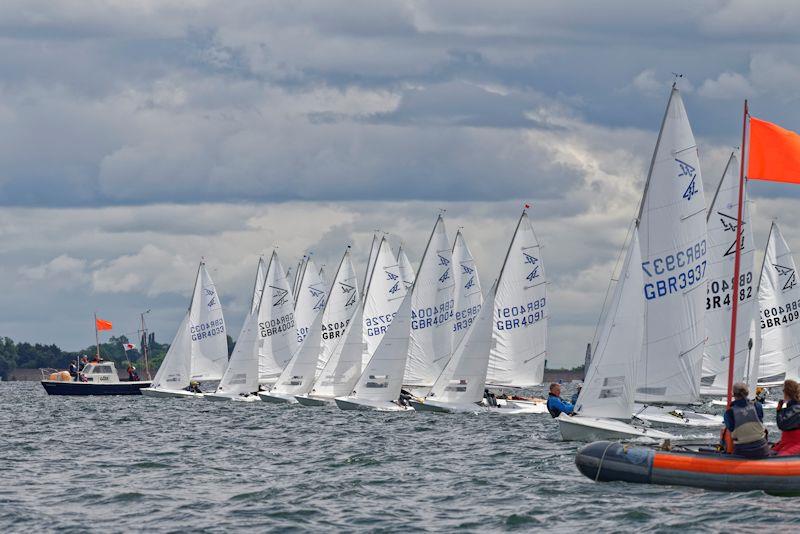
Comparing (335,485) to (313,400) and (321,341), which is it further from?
(321,341)

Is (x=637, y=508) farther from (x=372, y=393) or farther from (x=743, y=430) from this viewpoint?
(x=372, y=393)

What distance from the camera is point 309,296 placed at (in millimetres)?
87875

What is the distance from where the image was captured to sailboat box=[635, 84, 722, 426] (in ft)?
126

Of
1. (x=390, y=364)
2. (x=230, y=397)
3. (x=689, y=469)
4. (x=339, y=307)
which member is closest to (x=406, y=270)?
(x=339, y=307)

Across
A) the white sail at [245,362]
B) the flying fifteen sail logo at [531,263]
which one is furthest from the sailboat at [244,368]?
the flying fifteen sail logo at [531,263]

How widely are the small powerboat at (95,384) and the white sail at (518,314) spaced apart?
37.1 m

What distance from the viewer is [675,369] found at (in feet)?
126

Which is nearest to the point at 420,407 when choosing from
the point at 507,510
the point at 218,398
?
the point at 218,398

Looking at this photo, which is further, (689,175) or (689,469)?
(689,175)

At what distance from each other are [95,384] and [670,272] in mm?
60402

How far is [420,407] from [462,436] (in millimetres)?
11716

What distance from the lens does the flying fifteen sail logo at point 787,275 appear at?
223ft

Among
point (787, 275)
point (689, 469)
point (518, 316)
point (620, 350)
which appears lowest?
point (689, 469)

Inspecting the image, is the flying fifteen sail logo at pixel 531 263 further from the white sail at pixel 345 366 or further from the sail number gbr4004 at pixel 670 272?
the sail number gbr4004 at pixel 670 272
